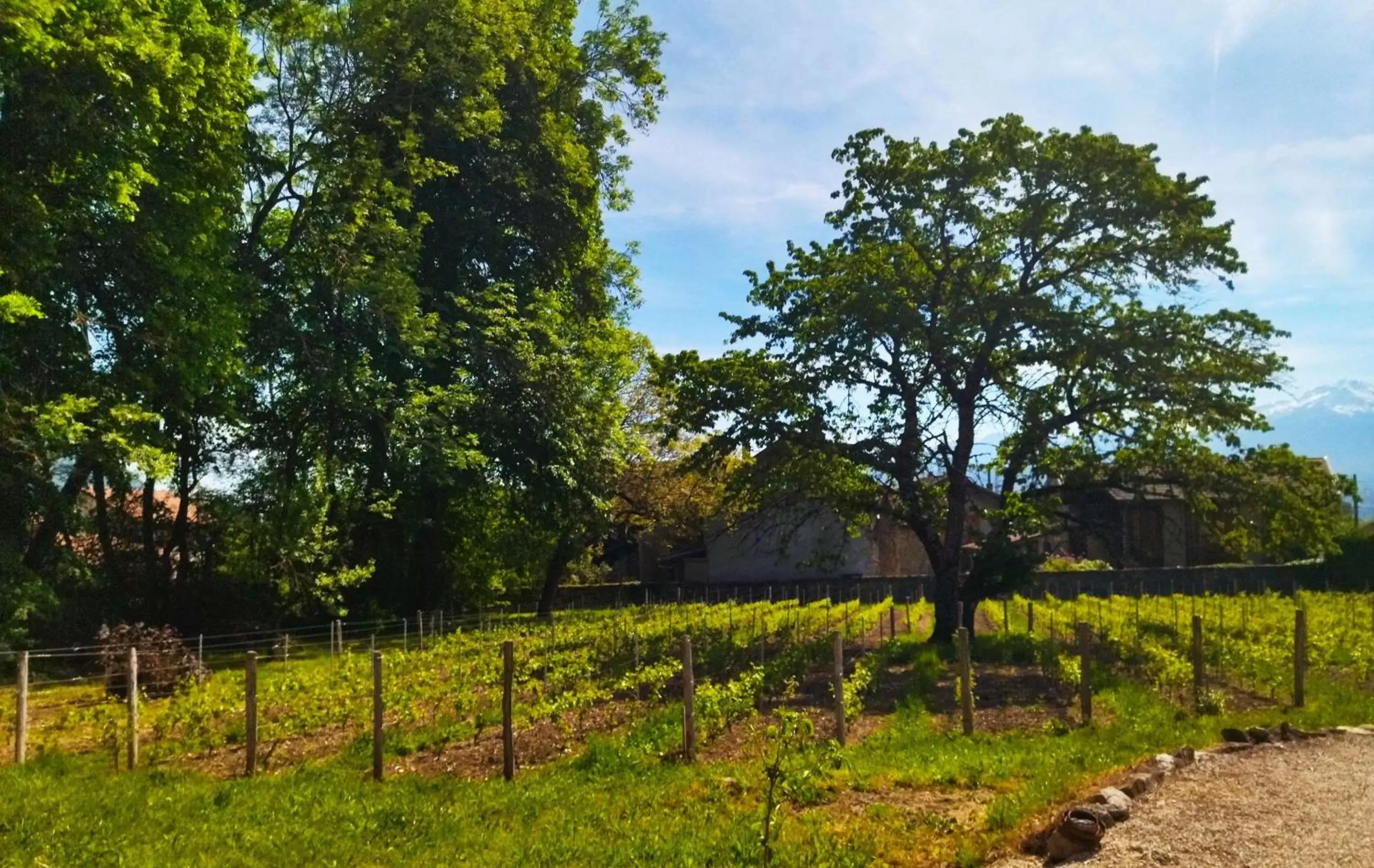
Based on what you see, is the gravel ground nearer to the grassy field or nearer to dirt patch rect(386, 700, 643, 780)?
the grassy field

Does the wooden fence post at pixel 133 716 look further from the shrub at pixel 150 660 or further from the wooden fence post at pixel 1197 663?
the wooden fence post at pixel 1197 663

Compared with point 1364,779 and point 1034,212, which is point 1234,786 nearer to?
point 1364,779

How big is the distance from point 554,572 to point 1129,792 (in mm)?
30173

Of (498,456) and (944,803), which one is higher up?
(498,456)

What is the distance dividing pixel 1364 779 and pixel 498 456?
75.7 ft

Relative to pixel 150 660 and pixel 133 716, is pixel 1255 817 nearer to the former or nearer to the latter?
pixel 133 716

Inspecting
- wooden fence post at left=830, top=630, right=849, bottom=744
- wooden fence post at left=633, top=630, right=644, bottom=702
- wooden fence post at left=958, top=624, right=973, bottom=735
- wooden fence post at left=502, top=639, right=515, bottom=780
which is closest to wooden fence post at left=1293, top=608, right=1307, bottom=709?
wooden fence post at left=958, top=624, right=973, bottom=735

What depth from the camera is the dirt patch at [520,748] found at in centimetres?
1072

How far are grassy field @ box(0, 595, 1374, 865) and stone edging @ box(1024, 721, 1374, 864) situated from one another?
317 mm

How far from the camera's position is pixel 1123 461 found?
20891 mm

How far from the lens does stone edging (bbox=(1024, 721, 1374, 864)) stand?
7020mm

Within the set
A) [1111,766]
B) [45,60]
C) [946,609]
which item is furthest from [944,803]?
[45,60]

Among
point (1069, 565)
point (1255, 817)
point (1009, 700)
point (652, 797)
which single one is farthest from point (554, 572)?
point (1255, 817)

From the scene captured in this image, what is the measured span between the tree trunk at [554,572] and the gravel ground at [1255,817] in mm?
28023
